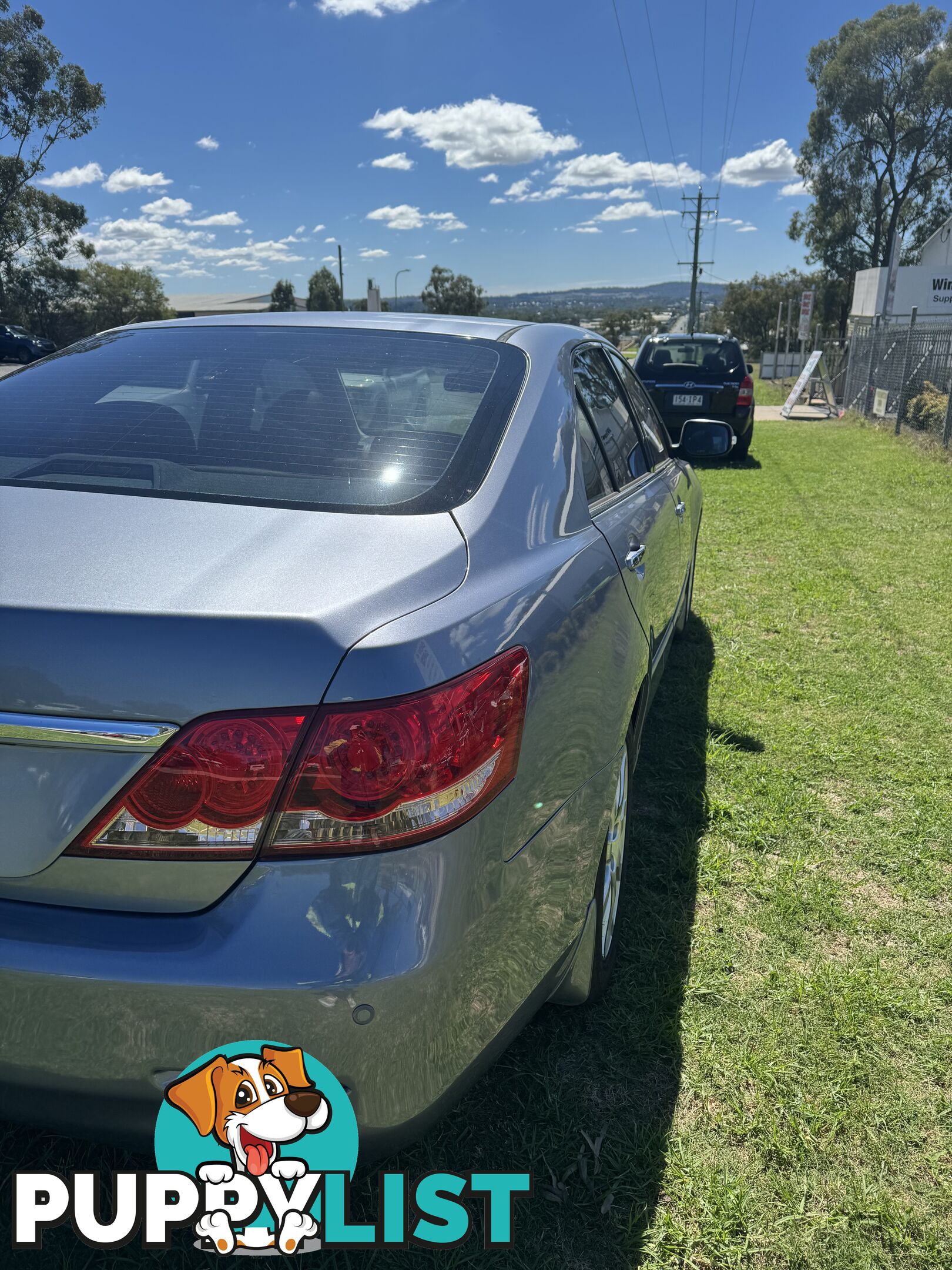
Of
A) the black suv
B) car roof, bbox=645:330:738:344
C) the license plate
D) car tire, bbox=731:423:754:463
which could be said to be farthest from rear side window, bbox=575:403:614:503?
car roof, bbox=645:330:738:344

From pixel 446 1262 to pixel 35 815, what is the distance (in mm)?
1168

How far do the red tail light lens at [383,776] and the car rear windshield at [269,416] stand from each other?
49cm

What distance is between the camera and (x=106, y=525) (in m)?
1.54

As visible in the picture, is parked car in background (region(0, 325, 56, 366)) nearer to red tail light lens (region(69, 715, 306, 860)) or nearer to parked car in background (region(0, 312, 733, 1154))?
parked car in background (region(0, 312, 733, 1154))

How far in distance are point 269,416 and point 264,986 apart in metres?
1.26

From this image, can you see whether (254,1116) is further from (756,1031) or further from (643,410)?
(643,410)

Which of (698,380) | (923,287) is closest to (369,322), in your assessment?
(698,380)

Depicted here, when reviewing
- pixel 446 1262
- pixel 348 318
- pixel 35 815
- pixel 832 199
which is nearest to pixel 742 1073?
pixel 446 1262

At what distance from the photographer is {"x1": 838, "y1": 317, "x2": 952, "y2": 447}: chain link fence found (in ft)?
48.5

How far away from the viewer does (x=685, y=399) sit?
38.5 feet

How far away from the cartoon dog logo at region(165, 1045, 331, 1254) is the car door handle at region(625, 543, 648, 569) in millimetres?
1500

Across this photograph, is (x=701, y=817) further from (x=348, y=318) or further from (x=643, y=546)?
(x=348, y=318)

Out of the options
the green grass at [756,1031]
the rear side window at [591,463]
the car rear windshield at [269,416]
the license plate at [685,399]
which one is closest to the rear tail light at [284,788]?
the car rear windshield at [269,416]

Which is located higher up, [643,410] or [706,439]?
[643,410]
